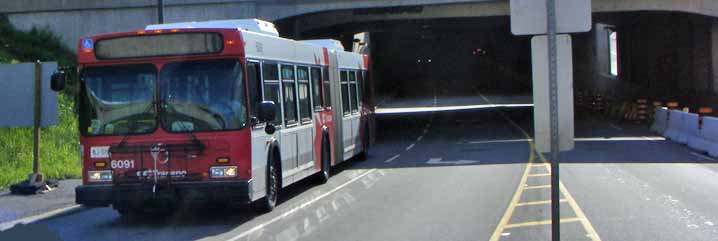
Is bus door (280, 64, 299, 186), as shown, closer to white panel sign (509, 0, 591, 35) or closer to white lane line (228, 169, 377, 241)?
white lane line (228, 169, 377, 241)

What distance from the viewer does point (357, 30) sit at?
156 ft

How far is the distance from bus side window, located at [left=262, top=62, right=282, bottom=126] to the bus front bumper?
1.60 m

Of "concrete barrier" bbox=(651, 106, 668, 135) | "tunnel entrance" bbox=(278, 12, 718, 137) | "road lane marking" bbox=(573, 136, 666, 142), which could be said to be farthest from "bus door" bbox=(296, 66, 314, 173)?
"tunnel entrance" bbox=(278, 12, 718, 137)

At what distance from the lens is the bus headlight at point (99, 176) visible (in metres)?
13.1

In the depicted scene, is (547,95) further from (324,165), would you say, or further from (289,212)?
(324,165)

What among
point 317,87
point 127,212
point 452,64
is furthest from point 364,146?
point 452,64

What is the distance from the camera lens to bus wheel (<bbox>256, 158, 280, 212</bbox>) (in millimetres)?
14219

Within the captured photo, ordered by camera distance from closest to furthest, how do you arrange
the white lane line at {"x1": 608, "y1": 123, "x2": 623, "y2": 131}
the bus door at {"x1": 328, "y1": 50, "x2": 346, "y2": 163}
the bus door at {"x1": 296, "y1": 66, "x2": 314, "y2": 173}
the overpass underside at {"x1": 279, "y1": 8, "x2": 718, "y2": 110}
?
1. the bus door at {"x1": 296, "y1": 66, "x2": 314, "y2": 173}
2. the bus door at {"x1": 328, "y1": 50, "x2": 346, "y2": 163}
3. the white lane line at {"x1": 608, "y1": 123, "x2": 623, "y2": 131}
4. the overpass underside at {"x1": 279, "y1": 8, "x2": 718, "y2": 110}

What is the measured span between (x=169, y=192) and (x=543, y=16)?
6774mm

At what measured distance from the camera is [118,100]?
524 inches

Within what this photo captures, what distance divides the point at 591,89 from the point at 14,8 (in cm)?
4309

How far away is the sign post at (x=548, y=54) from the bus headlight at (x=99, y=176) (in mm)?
7134

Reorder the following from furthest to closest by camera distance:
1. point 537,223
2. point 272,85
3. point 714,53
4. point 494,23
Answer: point 494,23
point 714,53
point 272,85
point 537,223

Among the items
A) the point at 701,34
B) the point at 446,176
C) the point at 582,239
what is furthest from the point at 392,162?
the point at 701,34
